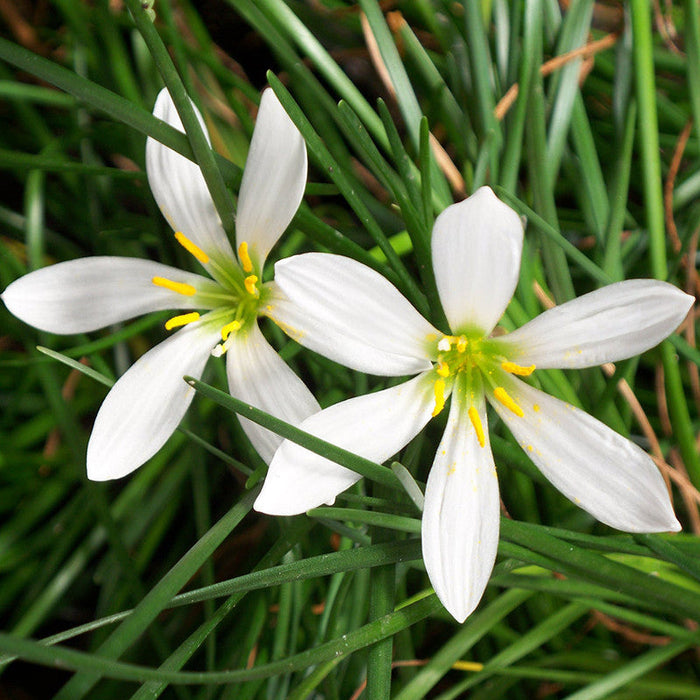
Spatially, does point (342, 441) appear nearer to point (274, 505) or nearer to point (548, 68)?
point (274, 505)

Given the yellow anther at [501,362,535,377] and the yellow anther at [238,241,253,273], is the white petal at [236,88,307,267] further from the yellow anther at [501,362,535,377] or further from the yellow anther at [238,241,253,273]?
the yellow anther at [501,362,535,377]

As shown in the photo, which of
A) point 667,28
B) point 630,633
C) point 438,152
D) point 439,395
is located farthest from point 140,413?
point 667,28

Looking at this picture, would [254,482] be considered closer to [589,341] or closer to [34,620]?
[589,341]

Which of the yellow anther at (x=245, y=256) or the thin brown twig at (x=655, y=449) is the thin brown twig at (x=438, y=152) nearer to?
the thin brown twig at (x=655, y=449)

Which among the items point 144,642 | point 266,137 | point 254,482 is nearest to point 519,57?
point 266,137

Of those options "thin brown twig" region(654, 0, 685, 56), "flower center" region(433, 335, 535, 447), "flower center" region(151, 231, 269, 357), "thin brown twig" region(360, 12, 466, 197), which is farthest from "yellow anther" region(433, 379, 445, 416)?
"thin brown twig" region(654, 0, 685, 56)

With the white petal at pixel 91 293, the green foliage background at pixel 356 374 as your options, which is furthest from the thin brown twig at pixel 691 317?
the white petal at pixel 91 293

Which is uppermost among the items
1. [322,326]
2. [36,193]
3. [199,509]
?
[36,193]
